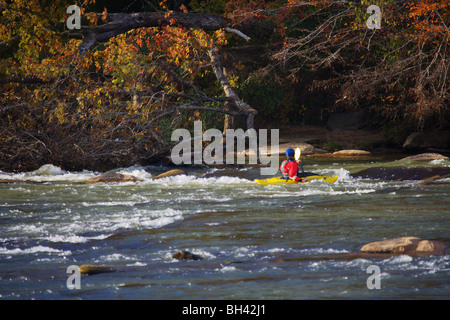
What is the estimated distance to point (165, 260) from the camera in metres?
7.01

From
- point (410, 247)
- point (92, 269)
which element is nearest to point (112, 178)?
point (92, 269)

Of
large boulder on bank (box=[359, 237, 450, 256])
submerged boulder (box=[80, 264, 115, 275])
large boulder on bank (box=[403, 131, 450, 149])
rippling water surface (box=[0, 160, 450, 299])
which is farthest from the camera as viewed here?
large boulder on bank (box=[403, 131, 450, 149])

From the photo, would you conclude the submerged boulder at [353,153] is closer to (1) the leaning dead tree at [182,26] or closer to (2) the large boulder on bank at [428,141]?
(2) the large boulder on bank at [428,141]

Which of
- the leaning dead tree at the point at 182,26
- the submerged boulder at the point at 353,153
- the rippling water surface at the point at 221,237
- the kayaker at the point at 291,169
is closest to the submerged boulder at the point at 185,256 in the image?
the rippling water surface at the point at 221,237

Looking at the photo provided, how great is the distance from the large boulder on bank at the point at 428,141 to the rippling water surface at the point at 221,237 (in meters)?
7.89

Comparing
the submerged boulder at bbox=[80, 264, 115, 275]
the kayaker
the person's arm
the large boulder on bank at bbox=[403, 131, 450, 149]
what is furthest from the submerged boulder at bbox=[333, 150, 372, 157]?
the submerged boulder at bbox=[80, 264, 115, 275]

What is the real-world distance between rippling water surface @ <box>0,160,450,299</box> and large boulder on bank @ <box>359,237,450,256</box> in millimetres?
188

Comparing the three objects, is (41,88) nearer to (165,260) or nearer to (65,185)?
(65,185)

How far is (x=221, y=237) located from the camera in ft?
26.8

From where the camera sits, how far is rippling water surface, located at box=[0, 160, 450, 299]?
19.4ft

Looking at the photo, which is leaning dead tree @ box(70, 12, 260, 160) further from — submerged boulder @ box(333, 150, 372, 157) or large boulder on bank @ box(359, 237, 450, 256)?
large boulder on bank @ box(359, 237, 450, 256)

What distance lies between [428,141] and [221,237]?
14.7 metres

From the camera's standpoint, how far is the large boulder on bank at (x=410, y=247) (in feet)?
22.6
